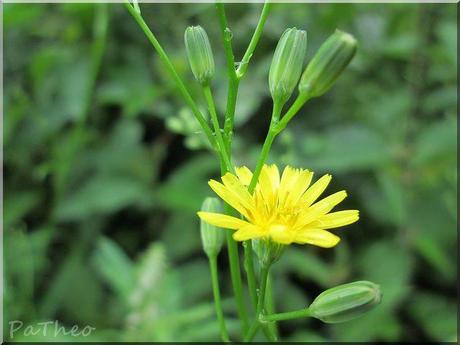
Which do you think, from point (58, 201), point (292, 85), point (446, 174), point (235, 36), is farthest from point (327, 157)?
point (292, 85)

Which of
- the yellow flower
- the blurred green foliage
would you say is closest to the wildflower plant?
the yellow flower

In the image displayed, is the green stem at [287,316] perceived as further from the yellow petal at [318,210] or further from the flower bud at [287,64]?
the flower bud at [287,64]

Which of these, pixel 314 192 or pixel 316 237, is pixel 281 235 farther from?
pixel 314 192

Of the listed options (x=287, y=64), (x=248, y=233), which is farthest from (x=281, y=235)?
(x=287, y=64)

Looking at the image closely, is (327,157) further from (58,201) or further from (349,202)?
(58,201)

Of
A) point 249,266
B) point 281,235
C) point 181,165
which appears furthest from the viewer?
point 181,165

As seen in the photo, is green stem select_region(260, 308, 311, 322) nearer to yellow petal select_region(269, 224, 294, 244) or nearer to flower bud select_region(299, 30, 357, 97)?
yellow petal select_region(269, 224, 294, 244)
